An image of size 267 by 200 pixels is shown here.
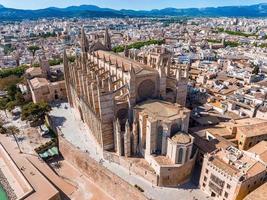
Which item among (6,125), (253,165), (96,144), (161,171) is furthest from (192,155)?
(6,125)

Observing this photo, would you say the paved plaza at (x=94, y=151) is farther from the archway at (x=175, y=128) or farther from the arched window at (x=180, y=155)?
the archway at (x=175, y=128)

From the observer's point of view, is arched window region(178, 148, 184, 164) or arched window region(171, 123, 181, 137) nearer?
arched window region(178, 148, 184, 164)

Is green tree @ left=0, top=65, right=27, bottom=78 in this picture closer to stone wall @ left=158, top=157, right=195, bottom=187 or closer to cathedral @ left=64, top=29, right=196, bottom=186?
cathedral @ left=64, top=29, right=196, bottom=186

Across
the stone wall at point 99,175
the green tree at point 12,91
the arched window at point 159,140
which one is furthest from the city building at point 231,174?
the green tree at point 12,91

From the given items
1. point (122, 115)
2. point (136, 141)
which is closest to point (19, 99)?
point (122, 115)

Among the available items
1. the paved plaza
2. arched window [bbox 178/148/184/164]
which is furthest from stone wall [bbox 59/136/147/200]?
arched window [bbox 178/148/184/164]

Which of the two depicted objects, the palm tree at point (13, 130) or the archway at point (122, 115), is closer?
the archway at point (122, 115)
